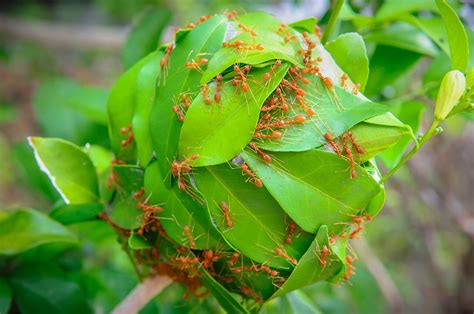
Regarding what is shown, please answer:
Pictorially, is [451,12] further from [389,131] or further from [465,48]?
[389,131]

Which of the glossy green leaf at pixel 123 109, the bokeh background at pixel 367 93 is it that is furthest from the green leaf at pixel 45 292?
the glossy green leaf at pixel 123 109

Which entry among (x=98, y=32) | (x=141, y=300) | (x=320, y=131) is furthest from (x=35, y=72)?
(x=320, y=131)

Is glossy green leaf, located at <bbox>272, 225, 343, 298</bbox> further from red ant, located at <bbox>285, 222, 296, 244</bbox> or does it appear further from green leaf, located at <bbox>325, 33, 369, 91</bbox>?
green leaf, located at <bbox>325, 33, 369, 91</bbox>

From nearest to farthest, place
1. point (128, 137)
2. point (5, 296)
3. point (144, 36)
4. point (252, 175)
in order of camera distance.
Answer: point (252, 175), point (128, 137), point (5, 296), point (144, 36)

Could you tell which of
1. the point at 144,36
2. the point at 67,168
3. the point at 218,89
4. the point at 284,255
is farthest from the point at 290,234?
the point at 144,36

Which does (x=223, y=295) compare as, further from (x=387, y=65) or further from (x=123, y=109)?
(x=387, y=65)

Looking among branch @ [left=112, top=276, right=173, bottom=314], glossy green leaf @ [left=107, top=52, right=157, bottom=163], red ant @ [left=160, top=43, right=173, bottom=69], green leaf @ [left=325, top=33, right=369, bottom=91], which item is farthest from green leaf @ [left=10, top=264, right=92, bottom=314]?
green leaf @ [left=325, top=33, right=369, bottom=91]

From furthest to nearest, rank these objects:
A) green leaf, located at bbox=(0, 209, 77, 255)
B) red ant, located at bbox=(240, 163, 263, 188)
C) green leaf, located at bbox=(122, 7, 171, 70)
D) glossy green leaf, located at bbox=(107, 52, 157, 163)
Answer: green leaf, located at bbox=(122, 7, 171, 70) < green leaf, located at bbox=(0, 209, 77, 255) < glossy green leaf, located at bbox=(107, 52, 157, 163) < red ant, located at bbox=(240, 163, 263, 188)
